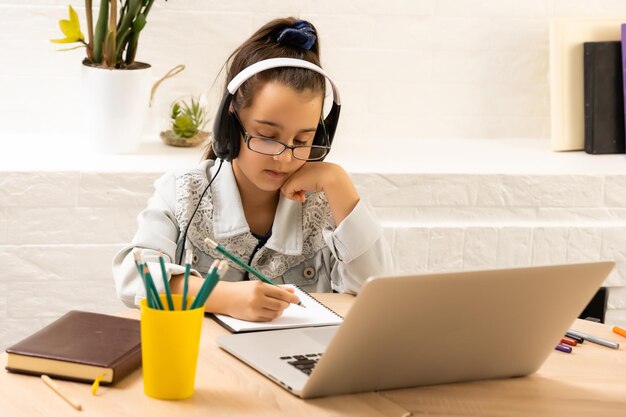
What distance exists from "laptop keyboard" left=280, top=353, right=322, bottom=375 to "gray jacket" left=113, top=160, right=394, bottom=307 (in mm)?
438

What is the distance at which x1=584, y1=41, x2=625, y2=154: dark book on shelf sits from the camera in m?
2.87

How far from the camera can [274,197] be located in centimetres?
186

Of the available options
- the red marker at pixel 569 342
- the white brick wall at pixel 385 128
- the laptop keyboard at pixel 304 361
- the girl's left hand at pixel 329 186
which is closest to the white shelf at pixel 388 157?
the white brick wall at pixel 385 128

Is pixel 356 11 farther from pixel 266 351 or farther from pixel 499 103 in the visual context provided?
pixel 266 351

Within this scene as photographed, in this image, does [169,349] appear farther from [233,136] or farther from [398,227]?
[398,227]

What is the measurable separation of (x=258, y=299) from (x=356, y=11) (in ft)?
5.28

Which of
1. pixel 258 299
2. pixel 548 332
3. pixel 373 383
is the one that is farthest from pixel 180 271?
pixel 548 332

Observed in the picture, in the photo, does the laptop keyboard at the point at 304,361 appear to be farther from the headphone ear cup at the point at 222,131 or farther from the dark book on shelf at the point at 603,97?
the dark book on shelf at the point at 603,97

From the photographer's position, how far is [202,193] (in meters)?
1.78

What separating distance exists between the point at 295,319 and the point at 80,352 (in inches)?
14.1

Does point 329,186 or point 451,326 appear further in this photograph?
point 329,186

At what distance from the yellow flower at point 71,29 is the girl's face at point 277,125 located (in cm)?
92

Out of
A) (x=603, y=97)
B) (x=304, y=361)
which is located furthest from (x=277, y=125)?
(x=603, y=97)

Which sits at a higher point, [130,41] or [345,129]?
[130,41]
